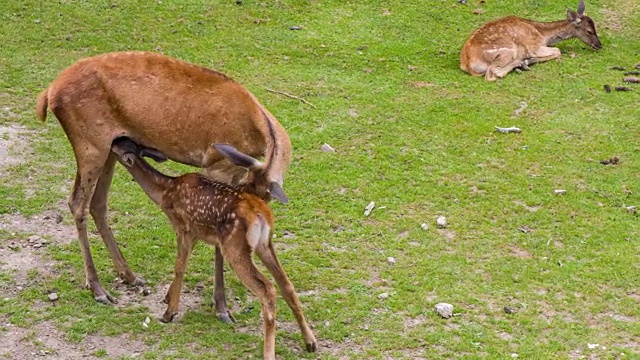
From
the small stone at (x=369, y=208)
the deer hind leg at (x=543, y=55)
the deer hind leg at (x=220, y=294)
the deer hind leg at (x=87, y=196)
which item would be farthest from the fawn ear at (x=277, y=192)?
the deer hind leg at (x=543, y=55)

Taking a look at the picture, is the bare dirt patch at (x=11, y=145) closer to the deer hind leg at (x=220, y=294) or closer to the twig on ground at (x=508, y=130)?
the deer hind leg at (x=220, y=294)

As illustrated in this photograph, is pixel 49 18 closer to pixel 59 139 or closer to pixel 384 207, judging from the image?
pixel 59 139

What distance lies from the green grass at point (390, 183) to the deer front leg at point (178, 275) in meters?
0.10

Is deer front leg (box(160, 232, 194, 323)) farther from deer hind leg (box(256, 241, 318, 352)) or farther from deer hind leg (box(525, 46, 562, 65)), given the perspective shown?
deer hind leg (box(525, 46, 562, 65))

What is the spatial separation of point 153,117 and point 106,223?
98 cm

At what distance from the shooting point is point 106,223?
681 cm

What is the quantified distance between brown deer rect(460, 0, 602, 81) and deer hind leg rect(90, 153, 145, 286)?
572cm

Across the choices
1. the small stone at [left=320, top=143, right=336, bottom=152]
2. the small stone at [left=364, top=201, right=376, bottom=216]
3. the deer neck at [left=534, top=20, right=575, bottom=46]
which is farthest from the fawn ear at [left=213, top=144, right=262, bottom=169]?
the deer neck at [left=534, top=20, right=575, bottom=46]

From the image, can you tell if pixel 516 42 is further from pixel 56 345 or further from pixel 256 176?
pixel 56 345

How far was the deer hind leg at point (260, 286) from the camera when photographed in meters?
5.73

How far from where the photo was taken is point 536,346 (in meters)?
6.01

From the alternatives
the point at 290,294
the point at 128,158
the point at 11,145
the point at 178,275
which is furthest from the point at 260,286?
the point at 11,145

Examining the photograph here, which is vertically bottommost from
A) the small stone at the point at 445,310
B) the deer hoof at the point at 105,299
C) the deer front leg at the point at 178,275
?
the deer hoof at the point at 105,299

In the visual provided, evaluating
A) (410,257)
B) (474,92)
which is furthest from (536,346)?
(474,92)
